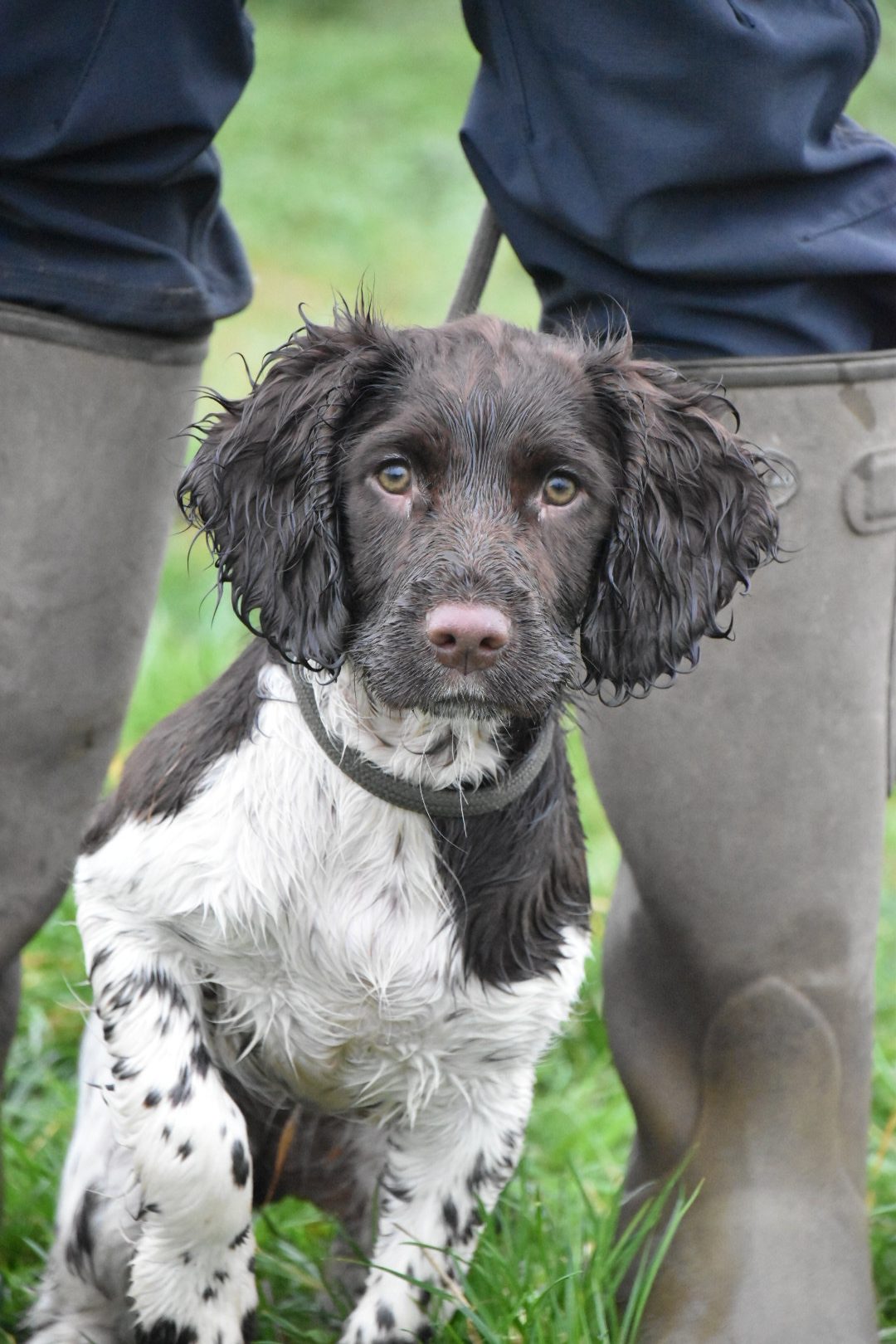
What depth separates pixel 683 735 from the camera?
2.59 m

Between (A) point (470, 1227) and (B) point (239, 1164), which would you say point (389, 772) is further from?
(A) point (470, 1227)

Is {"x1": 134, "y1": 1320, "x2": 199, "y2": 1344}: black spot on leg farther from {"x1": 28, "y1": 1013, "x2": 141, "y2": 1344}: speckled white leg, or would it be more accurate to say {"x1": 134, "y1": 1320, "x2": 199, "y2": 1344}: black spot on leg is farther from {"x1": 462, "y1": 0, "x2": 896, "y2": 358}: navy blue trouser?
{"x1": 462, "y1": 0, "x2": 896, "y2": 358}: navy blue trouser

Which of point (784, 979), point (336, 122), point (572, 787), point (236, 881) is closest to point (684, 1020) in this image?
point (784, 979)

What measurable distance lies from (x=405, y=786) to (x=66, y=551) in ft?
2.12

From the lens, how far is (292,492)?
2.23m

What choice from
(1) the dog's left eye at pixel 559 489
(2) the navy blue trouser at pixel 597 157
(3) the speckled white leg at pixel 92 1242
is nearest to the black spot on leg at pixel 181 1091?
(3) the speckled white leg at pixel 92 1242

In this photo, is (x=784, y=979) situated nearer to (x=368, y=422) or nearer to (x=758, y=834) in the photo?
(x=758, y=834)

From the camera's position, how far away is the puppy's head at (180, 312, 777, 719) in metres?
2.15

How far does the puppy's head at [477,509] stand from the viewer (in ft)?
7.04

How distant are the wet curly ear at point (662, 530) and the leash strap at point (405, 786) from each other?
21 cm

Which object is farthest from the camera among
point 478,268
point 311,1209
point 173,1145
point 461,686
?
point 311,1209

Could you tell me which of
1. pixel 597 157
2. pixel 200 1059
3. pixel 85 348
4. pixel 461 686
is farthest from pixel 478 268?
pixel 200 1059

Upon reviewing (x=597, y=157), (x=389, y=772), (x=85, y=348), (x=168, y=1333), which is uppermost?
(x=597, y=157)

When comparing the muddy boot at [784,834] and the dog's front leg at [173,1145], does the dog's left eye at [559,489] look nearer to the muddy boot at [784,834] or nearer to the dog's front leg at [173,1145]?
the muddy boot at [784,834]
